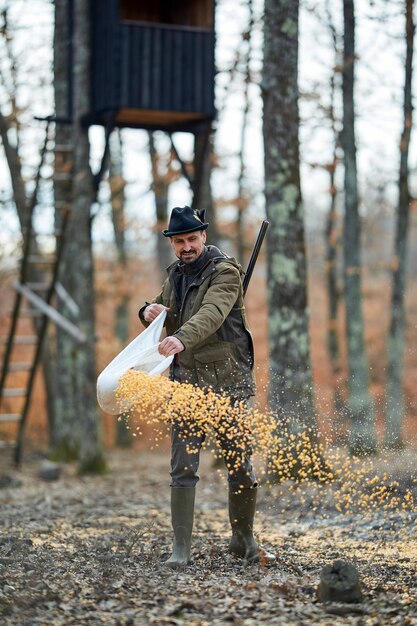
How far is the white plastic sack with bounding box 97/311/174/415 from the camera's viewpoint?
645 centimetres

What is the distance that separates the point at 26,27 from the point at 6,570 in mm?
12828

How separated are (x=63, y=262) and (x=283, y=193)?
7129 mm

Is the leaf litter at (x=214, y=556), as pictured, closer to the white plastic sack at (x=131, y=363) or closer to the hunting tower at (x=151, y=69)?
the white plastic sack at (x=131, y=363)

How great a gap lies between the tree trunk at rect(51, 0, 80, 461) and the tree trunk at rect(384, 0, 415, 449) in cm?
516

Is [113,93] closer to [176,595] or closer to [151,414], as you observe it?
[151,414]

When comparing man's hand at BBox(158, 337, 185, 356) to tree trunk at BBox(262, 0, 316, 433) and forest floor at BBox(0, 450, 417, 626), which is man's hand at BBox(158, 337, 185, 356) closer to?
forest floor at BBox(0, 450, 417, 626)

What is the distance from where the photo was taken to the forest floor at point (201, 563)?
17.1 feet

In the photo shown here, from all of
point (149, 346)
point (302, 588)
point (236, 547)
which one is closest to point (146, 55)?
point (149, 346)

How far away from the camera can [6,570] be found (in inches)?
239

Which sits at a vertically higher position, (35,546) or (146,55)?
(146,55)

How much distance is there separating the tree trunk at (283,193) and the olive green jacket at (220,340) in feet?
13.0

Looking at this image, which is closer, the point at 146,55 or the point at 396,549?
the point at 396,549

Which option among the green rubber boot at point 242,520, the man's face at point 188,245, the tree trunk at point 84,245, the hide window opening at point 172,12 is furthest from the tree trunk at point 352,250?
the man's face at point 188,245

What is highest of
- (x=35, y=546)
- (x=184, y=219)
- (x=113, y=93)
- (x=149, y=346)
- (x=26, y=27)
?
(x=26, y=27)
